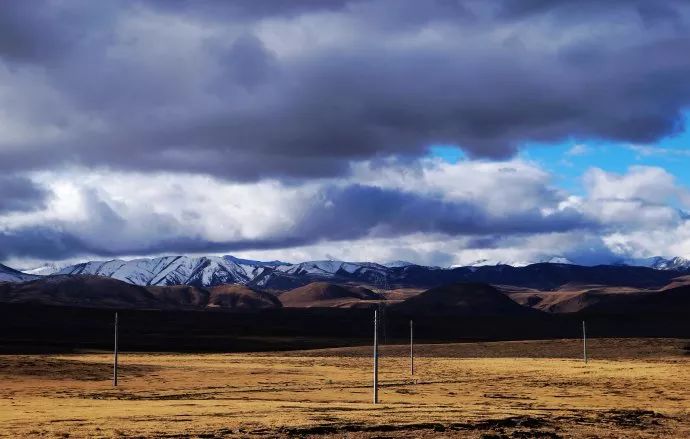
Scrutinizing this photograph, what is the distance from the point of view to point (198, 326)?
589 feet

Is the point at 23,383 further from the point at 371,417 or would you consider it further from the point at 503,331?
the point at 503,331

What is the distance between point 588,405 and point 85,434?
A: 24.3m

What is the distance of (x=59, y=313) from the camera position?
188625 millimetres

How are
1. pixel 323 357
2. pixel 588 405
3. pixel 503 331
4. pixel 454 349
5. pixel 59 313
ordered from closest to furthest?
1. pixel 588 405
2. pixel 323 357
3. pixel 454 349
4. pixel 503 331
5. pixel 59 313

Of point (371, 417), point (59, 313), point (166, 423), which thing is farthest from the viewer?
point (59, 313)

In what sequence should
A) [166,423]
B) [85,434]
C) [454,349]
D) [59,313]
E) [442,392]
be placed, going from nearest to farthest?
[85,434] < [166,423] < [442,392] < [454,349] < [59,313]

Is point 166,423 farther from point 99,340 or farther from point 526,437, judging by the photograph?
point 99,340

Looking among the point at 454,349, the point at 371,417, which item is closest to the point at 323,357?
the point at 454,349

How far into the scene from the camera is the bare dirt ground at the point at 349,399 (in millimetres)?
29641

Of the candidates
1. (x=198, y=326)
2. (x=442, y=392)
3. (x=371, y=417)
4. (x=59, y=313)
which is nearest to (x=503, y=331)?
(x=198, y=326)

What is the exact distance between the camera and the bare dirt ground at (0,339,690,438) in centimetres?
2964

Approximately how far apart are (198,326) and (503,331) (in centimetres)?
5949

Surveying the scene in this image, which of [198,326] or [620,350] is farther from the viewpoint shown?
[198,326]

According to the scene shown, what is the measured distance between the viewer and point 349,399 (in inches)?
1758
